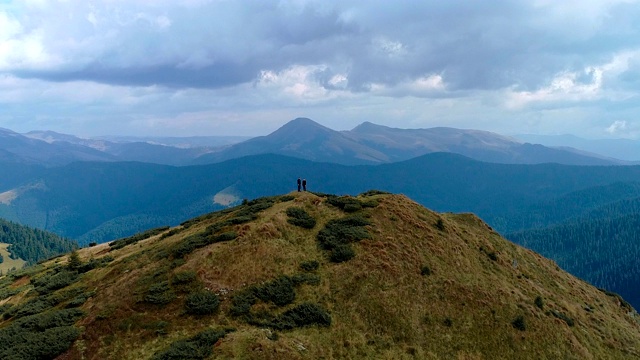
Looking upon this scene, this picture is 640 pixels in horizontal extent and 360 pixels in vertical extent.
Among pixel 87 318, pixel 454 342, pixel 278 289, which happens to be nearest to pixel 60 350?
pixel 87 318

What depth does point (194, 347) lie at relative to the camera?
110 ft

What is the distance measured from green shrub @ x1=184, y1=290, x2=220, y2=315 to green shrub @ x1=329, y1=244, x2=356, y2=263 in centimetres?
1624

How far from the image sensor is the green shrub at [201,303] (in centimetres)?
3984

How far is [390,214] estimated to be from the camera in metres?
63.5

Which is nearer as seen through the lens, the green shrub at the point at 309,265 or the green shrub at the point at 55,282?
the green shrub at the point at 309,265

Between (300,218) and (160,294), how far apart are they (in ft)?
77.0

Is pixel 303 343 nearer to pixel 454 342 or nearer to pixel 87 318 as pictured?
pixel 454 342

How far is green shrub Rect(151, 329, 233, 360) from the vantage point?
108ft

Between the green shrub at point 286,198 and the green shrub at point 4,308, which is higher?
the green shrub at point 286,198

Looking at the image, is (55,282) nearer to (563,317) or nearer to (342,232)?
(342,232)

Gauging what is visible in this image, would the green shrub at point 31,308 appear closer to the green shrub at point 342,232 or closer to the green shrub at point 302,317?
the green shrub at point 302,317

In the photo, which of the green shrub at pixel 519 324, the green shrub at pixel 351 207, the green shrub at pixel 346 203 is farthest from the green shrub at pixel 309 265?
the green shrub at pixel 519 324

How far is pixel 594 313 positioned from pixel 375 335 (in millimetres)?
44707

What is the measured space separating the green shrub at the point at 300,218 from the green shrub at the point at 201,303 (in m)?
19.0
